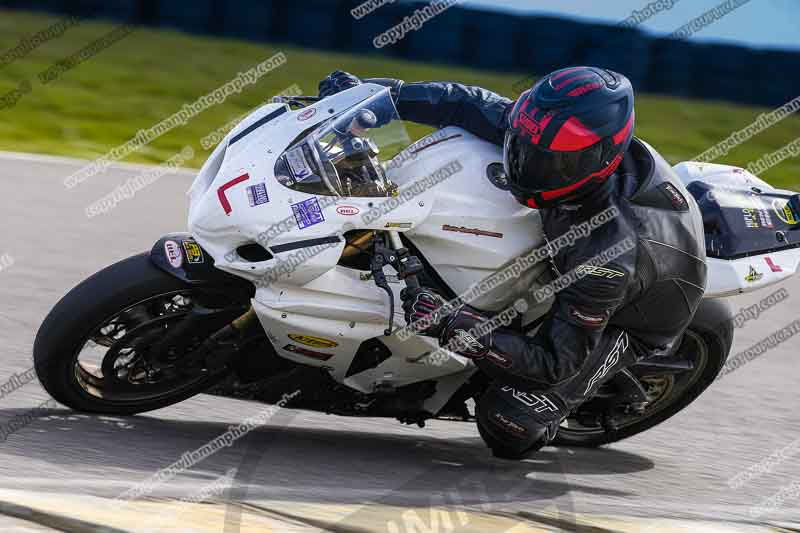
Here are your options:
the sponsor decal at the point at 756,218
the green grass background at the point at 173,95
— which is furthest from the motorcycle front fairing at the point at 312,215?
the green grass background at the point at 173,95

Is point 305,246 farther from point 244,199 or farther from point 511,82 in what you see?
point 511,82

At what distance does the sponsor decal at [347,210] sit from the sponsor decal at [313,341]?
1.48 ft

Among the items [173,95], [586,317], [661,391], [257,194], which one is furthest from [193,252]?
[173,95]

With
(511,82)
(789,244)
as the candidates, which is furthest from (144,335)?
(511,82)

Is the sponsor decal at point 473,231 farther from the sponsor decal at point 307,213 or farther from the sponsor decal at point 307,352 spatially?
the sponsor decal at point 307,352

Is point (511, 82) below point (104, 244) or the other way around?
below

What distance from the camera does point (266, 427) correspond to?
15.1 feet

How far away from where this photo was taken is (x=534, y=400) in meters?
4.26

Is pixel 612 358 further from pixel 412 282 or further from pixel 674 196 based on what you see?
pixel 412 282

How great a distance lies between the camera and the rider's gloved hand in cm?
388

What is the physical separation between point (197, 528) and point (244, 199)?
1171 mm

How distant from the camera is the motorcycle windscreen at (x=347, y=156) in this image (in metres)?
3.99

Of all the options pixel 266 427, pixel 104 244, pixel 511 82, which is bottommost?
pixel 511 82

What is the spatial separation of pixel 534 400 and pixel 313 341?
2.75 feet
